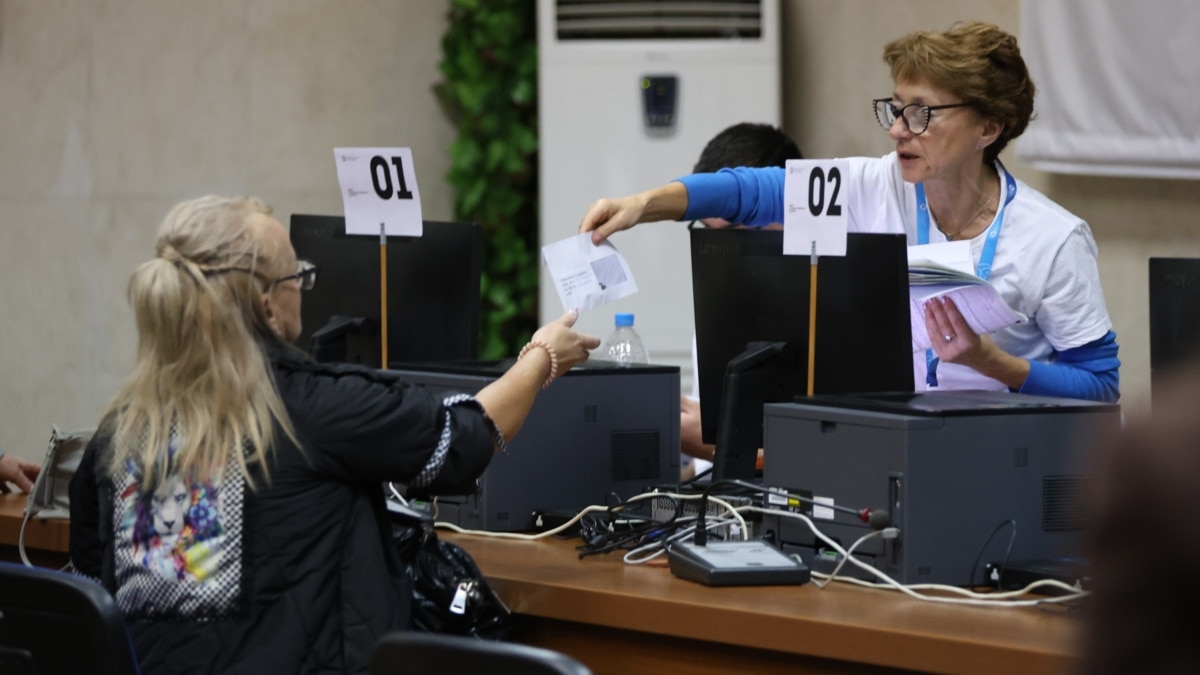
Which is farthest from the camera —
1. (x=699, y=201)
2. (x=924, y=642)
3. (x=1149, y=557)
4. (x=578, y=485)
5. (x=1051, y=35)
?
(x=1051, y=35)

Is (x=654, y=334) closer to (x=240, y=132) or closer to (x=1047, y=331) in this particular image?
(x=240, y=132)

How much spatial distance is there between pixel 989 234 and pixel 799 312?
389 mm

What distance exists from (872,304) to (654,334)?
226 cm

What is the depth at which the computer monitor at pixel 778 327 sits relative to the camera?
2330 millimetres

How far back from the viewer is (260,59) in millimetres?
4711

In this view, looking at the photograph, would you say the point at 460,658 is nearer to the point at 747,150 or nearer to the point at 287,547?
the point at 287,547

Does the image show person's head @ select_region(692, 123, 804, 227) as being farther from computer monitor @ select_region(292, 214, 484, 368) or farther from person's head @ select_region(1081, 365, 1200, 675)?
person's head @ select_region(1081, 365, 1200, 675)

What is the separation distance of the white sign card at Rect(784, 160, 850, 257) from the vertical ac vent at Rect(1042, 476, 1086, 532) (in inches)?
19.3

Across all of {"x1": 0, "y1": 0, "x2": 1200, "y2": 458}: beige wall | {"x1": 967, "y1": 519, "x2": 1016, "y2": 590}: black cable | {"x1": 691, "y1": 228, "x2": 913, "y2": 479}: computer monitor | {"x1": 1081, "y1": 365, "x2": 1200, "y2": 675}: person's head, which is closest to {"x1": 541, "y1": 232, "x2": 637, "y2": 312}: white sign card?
{"x1": 691, "y1": 228, "x2": 913, "y2": 479}: computer monitor

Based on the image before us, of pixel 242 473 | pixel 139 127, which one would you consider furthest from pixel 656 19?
pixel 242 473

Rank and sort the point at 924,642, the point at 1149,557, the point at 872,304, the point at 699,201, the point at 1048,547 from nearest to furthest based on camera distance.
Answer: the point at 1149,557, the point at 924,642, the point at 1048,547, the point at 872,304, the point at 699,201

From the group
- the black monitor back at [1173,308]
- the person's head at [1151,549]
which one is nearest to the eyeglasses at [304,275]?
the black monitor back at [1173,308]

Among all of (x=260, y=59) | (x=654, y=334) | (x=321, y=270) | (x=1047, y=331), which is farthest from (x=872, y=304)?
(x=260, y=59)

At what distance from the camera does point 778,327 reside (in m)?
2.51
